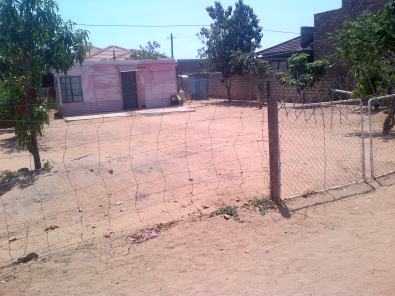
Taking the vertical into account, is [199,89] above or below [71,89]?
below

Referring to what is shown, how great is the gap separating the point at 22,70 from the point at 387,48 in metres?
8.67

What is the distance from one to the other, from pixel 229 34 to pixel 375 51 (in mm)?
16052

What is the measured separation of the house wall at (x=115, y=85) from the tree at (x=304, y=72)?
25.7ft

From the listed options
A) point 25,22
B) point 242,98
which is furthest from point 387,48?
point 242,98

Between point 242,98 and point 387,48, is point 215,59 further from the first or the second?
point 387,48

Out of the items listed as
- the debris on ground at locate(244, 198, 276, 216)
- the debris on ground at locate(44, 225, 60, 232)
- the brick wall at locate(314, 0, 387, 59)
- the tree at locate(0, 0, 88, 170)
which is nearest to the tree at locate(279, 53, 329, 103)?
the brick wall at locate(314, 0, 387, 59)

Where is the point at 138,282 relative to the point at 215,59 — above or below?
below

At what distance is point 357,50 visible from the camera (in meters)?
11.8

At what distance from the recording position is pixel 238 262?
3.99 m

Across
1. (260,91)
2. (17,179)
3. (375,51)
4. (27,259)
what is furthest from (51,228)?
(260,91)

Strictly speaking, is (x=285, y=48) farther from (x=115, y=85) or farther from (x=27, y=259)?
(x=27, y=259)

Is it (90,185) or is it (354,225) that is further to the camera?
(90,185)

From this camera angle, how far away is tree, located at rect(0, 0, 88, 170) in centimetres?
913

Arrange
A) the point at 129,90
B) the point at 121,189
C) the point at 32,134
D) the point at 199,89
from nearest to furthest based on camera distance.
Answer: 1. the point at 121,189
2. the point at 32,134
3. the point at 129,90
4. the point at 199,89
